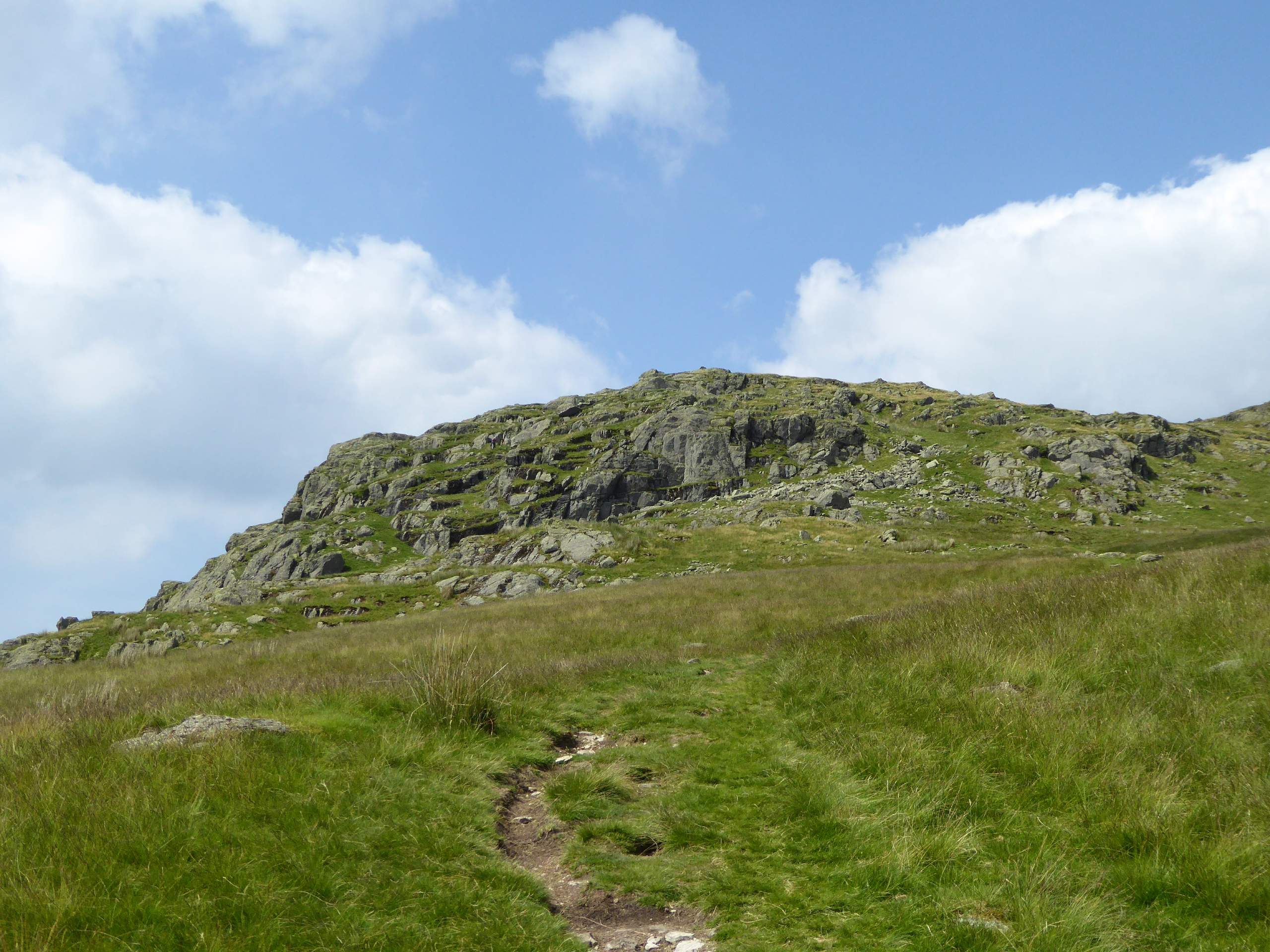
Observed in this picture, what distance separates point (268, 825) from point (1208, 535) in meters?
52.3

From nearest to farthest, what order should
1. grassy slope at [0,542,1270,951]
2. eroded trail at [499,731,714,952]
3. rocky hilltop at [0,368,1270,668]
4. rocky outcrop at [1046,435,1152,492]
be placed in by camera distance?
grassy slope at [0,542,1270,951] < eroded trail at [499,731,714,952] < rocky hilltop at [0,368,1270,668] < rocky outcrop at [1046,435,1152,492]

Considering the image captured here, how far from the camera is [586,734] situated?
34.4 feet

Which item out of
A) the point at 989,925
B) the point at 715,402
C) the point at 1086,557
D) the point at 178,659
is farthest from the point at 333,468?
the point at 989,925

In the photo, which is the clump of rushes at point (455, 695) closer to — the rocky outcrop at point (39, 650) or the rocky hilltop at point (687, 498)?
the rocky hilltop at point (687, 498)

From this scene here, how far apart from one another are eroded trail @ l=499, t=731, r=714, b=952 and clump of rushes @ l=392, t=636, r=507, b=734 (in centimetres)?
174

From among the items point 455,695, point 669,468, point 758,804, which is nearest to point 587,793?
point 758,804

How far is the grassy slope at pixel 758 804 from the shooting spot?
4.57 m

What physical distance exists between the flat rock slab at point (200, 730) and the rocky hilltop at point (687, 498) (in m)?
29.5

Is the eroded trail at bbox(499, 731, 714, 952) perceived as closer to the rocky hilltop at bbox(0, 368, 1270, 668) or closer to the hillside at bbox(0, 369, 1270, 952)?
the hillside at bbox(0, 369, 1270, 952)

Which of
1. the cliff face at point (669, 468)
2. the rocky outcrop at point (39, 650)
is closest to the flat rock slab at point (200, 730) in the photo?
the rocky outcrop at point (39, 650)

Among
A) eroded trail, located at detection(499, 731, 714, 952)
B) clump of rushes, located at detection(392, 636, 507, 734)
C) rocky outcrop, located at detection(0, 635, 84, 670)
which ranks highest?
rocky outcrop, located at detection(0, 635, 84, 670)

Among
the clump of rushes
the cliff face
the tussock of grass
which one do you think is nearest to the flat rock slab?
the clump of rushes

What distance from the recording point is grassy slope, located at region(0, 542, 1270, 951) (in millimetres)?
4574

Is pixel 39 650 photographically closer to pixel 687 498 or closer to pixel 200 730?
pixel 200 730
